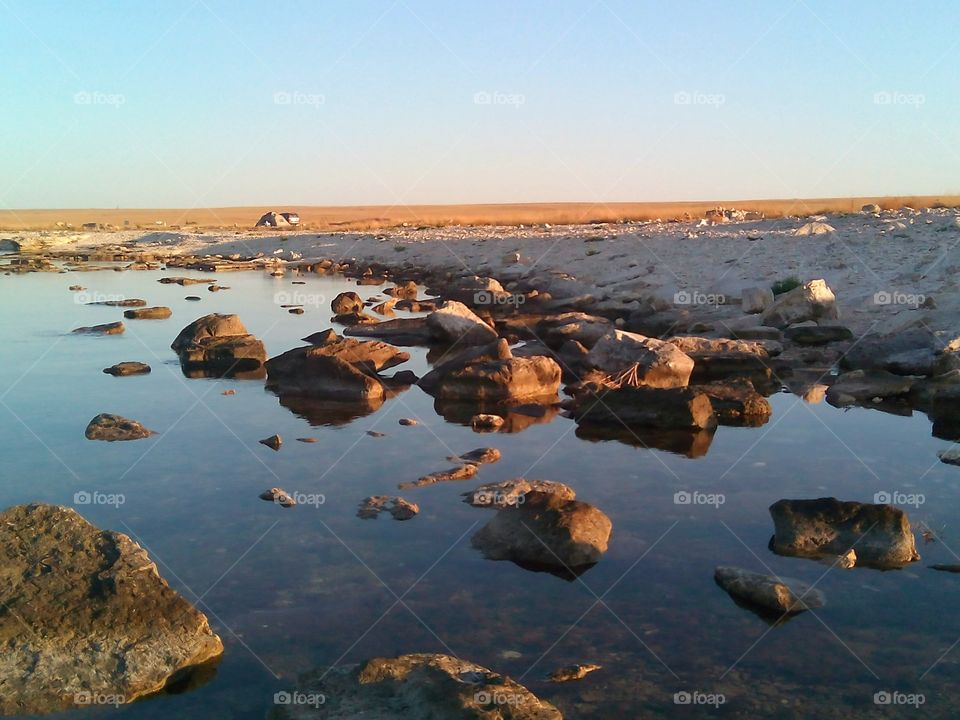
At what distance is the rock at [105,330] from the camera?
62.2 feet

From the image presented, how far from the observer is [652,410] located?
11.2 metres

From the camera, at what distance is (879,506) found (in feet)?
24.1

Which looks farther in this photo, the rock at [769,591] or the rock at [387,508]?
the rock at [387,508]

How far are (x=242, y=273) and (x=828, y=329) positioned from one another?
26.8 m

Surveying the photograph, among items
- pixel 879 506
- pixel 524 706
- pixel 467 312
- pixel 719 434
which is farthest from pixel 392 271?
pixel 524 706

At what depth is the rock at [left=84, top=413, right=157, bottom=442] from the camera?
1043 cm

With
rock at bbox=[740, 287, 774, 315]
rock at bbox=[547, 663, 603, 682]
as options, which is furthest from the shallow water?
rock at bbox=[740, 287, 774, 315]

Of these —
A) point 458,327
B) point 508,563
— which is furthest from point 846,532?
point 458,327

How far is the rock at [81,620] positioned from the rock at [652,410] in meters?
6.70

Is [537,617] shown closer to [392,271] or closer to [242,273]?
[392,271]

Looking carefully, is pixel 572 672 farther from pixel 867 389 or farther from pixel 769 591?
pixel 867 389

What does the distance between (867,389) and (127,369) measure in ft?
36.2

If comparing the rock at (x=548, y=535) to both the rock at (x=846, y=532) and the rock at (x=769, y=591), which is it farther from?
the rock at (x=846, y=532)

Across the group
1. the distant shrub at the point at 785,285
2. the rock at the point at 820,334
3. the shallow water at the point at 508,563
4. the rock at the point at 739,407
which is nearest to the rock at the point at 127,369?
the shallow water at the point at 508,563
